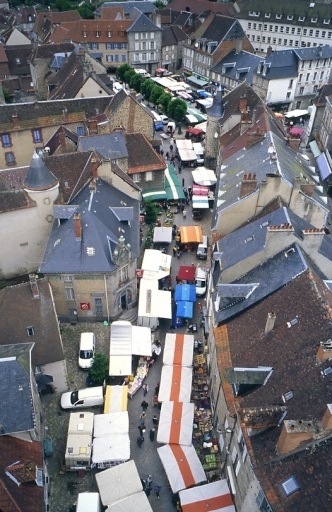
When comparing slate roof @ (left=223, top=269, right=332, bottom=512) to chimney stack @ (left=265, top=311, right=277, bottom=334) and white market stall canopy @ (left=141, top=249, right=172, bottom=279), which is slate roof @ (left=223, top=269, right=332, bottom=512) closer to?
chimney stack @ (left=265, top=311, right=277, bottom=334)

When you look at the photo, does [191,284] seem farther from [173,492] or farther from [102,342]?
[173,492]

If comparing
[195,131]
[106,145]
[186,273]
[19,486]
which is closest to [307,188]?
[186,273]

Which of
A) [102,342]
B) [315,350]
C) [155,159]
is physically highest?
[315,350]

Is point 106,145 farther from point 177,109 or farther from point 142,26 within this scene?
point 142,26

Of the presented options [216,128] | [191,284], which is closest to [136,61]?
[216,128]

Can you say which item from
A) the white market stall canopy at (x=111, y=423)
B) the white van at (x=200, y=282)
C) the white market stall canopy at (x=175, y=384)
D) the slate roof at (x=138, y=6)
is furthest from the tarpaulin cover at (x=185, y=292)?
the slate roof at (x=138, y=6)

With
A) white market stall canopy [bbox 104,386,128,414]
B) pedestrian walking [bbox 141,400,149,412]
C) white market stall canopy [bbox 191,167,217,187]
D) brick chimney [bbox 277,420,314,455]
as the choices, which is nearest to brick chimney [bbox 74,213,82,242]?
white market stall canopy [bbox 104,386,128,414]

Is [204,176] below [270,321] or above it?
below
